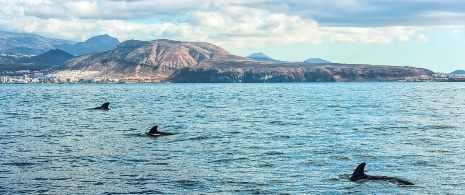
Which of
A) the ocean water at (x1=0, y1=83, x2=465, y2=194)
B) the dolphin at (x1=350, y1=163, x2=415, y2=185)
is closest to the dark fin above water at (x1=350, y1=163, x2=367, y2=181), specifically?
the dolphin at (x1=350, y1=163, x2=415, y2=185)

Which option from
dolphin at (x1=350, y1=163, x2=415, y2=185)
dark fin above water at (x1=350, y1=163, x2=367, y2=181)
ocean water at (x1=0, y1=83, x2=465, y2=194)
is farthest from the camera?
dark fin above water at (x1=350, y1=163, x2=367, y2=181)

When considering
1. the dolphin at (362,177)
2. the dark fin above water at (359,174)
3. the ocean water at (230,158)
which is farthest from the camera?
the dark fin above water at (359,174)

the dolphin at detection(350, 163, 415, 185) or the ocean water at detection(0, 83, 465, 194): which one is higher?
the dolphin at detection(350, 163, 415, 185)

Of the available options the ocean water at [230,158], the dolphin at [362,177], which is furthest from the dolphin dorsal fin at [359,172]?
the ocean water at [230,158]

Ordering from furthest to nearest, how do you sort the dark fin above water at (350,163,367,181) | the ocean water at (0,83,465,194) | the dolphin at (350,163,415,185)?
the dark fin above water at (350,163,367,181), the dolphin at (350,163,415,185), the ocean water at (0,83,465,194)

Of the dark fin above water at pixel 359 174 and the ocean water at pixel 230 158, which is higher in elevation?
the dark fin above water at pixel 359 174

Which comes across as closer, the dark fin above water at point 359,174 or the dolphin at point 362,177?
the dolphin at point 362,177

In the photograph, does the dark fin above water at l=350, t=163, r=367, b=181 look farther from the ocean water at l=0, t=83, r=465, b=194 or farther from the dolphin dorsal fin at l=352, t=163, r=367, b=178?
the ocean water at l=0, t=83, r=465, b=194

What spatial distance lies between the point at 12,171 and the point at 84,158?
5565 millimetres

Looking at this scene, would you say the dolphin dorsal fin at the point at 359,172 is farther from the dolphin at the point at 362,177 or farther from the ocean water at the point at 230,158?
the ocean water at the point at 230,158

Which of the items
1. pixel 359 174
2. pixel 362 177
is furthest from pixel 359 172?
pixel 362 177

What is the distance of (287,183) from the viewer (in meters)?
30.7

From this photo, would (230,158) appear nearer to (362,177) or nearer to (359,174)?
(359,174)

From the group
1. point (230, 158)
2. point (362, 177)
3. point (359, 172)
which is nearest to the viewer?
point (362, 177)
